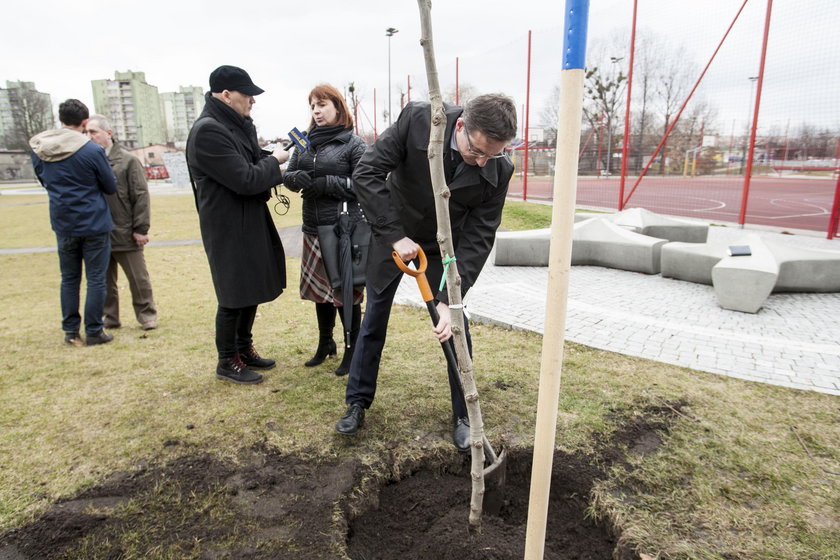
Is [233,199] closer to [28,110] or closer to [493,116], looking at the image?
[493,116]

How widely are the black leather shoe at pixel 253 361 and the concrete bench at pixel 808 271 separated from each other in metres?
5.18

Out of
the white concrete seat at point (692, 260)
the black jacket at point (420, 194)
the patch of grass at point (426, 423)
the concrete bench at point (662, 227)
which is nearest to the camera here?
the patch of grass at point (426, 423)

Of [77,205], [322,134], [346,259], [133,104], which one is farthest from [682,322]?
[133,104]

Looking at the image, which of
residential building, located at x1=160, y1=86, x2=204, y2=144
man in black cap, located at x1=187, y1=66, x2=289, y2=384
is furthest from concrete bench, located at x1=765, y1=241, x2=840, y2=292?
residential building, located at x1=160, y1=86, x2=204, y2=144

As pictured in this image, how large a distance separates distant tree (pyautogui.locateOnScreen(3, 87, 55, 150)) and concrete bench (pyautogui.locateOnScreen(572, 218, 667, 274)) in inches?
2293

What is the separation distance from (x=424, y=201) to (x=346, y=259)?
3.64 ft

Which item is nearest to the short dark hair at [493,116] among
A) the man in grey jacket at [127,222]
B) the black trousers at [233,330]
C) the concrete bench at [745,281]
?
the black trousers at [233,330]

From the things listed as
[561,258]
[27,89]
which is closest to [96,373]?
[561,258]

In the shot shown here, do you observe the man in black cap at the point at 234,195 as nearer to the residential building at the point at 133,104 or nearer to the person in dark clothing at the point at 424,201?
Answer: the person in dark clothing at the point at 424,201

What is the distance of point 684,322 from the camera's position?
4684 millimetres

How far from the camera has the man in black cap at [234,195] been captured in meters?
3.11

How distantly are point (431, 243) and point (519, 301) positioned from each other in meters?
2.93

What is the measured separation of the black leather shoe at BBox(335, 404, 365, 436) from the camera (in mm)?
2793

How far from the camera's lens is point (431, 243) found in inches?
106
